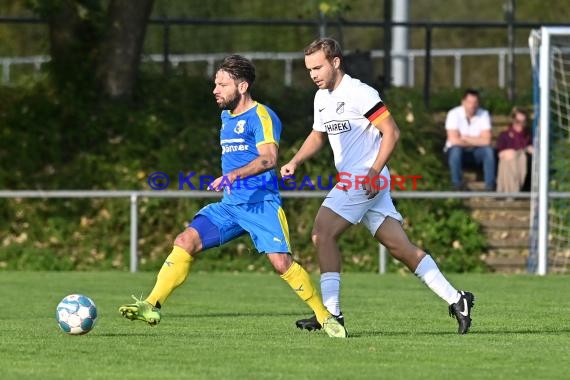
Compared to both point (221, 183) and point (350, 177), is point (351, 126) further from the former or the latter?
point (221, 183)

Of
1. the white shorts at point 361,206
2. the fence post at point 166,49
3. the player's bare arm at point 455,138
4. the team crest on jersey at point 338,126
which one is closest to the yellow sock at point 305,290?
the white shorts at point 361,206

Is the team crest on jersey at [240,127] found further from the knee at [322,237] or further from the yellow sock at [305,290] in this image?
the yellow sock at [305,290]

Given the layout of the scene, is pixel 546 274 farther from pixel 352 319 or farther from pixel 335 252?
pixel 335 252

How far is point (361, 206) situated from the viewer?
31.0 ft

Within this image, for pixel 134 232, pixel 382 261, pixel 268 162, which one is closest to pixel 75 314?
pixel 268 162

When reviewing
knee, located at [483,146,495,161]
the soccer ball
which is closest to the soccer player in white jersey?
the soccer ball

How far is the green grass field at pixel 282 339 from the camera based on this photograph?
7.70m

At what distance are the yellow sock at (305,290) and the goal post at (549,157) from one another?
8678 mm

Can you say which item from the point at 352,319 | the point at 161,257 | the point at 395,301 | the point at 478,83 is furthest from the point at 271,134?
the point at 478,83

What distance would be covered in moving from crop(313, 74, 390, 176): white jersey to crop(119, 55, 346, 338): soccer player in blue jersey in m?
0.41

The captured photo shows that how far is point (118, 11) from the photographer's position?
21.6m

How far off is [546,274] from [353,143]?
9.00 m

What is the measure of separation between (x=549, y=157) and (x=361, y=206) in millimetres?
9991

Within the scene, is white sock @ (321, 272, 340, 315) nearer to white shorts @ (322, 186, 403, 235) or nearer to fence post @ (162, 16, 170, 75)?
white shorts @ (322, 186, 403, 235)
